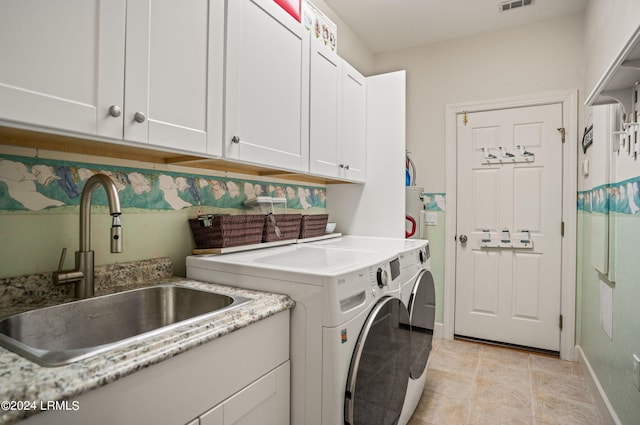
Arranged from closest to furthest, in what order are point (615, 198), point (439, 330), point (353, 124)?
1. point (615, 198)
2. point (353, 124)
3. point (439, 330)

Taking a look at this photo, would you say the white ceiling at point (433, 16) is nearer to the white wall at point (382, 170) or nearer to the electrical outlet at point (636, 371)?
the white wall at point (382, 170)

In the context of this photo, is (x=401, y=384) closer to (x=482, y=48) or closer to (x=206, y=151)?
(x=206, y=151)

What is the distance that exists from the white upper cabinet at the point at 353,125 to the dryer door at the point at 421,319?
0.89 meters

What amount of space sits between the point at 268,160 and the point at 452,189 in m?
2.21

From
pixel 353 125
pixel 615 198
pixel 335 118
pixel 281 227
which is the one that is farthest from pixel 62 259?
pixel 615 198

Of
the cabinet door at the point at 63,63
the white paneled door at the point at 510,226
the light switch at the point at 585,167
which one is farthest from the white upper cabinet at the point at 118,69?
the light switch at the point at 585,167

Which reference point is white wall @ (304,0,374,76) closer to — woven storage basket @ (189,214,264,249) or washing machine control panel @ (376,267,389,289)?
woven storage basket @ (189,214,264,249)

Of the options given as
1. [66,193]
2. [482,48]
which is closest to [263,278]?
[66,193]

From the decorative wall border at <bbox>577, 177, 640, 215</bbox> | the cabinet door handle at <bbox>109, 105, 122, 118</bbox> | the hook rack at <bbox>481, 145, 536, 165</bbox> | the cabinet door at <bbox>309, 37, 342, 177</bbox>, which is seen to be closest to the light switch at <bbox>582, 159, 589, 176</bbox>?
the decorative wall border at <bbox>577, 177, 640, 215</bbox>

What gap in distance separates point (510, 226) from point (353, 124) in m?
1.74

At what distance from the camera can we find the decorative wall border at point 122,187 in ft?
3.55

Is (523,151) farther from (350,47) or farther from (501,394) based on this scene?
(501,394)

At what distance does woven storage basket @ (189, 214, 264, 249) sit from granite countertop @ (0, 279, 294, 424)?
648 mm

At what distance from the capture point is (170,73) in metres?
1.19
